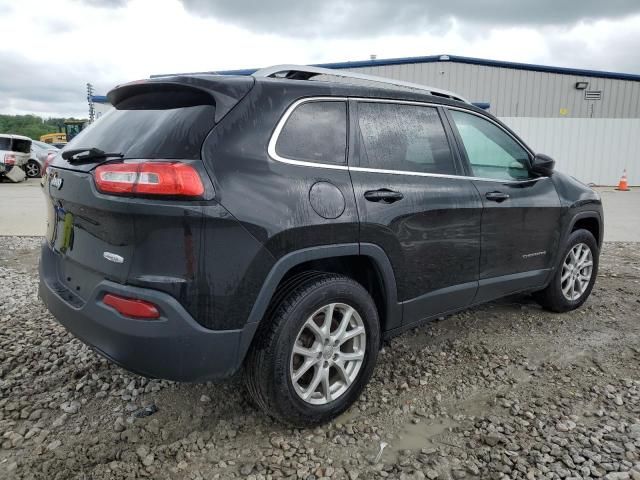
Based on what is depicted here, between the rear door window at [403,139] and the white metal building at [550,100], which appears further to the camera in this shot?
the white metal building at [550,100]

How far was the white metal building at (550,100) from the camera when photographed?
17.8m

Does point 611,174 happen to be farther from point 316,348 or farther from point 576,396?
point 316,348

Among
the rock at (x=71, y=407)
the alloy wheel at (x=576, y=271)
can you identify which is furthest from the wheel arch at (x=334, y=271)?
the alloy wheel at (x=576, y=271)

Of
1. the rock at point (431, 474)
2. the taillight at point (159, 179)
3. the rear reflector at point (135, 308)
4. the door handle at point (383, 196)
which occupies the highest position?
the taillight at point (159, 179)

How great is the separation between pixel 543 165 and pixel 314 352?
7.81 feet

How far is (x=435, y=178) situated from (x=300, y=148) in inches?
38.9

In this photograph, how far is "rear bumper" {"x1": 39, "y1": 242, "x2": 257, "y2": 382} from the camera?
6.93ft

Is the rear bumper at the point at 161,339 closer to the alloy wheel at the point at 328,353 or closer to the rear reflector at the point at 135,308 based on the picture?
the rear reflector at the point at 135,308

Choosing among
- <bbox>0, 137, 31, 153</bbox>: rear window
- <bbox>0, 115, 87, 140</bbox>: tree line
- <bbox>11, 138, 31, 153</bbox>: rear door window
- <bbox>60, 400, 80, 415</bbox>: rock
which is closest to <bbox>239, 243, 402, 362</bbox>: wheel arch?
<bbox>60, 400, 80, 415</bbox>: rock

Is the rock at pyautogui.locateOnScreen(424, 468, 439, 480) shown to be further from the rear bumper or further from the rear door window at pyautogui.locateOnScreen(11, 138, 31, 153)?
the rear door window at pyautogui.locateOnScreen(11, 138, 31, 153)

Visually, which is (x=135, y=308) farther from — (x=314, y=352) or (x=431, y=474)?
(x=431, y=474)

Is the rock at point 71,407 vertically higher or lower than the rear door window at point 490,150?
lower

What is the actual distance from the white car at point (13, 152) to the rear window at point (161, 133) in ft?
51.6

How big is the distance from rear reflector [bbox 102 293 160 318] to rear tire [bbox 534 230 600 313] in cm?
334
